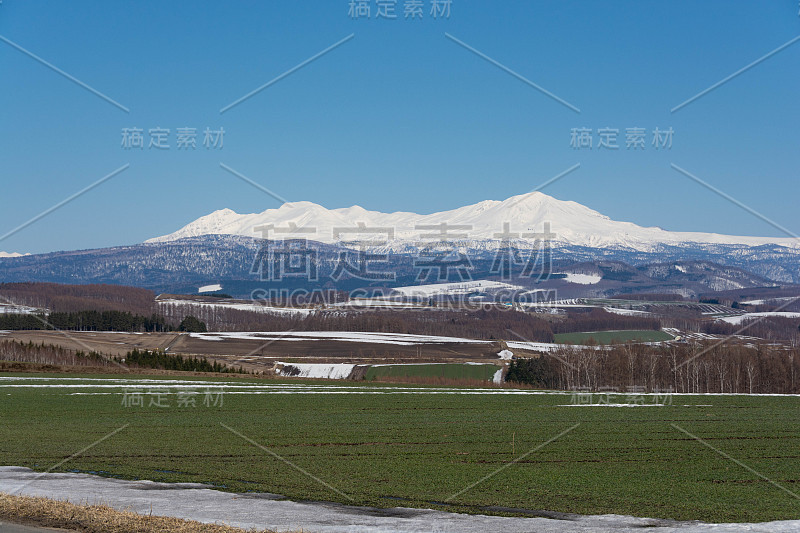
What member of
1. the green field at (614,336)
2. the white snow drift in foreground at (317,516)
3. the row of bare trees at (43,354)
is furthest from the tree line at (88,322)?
the white snow drift in foreground at (317,516)

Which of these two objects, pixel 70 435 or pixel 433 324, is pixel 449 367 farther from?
pixel 70 435

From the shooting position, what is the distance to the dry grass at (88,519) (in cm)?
1178

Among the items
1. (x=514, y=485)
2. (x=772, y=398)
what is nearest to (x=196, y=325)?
(x=772, y=398)

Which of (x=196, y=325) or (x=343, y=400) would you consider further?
(x=196, y=325)

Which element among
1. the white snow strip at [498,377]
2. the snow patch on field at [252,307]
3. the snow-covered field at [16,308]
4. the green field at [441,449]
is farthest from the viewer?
the snow patch on field at [252,307]

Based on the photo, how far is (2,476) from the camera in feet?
55.4

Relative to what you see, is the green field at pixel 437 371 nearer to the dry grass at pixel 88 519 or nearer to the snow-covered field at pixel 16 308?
the dry grass at pixel 88 519

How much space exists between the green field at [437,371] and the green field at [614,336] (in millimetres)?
43050

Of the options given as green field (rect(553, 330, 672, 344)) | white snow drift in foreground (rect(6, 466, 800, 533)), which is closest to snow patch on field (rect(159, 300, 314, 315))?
green field (rect(553, 330, 672, 344))

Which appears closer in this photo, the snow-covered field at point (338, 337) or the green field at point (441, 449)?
the green field at point (441, 449)

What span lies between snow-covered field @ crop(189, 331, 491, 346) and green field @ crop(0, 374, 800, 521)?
247 ft

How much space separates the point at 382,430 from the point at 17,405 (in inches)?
831

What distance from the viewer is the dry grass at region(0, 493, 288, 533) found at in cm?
1178

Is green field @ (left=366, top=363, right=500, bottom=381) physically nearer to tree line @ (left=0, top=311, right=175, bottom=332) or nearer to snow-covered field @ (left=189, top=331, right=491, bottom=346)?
snow-covered field @ (left=189, top=331, right=491, bottom=346)
